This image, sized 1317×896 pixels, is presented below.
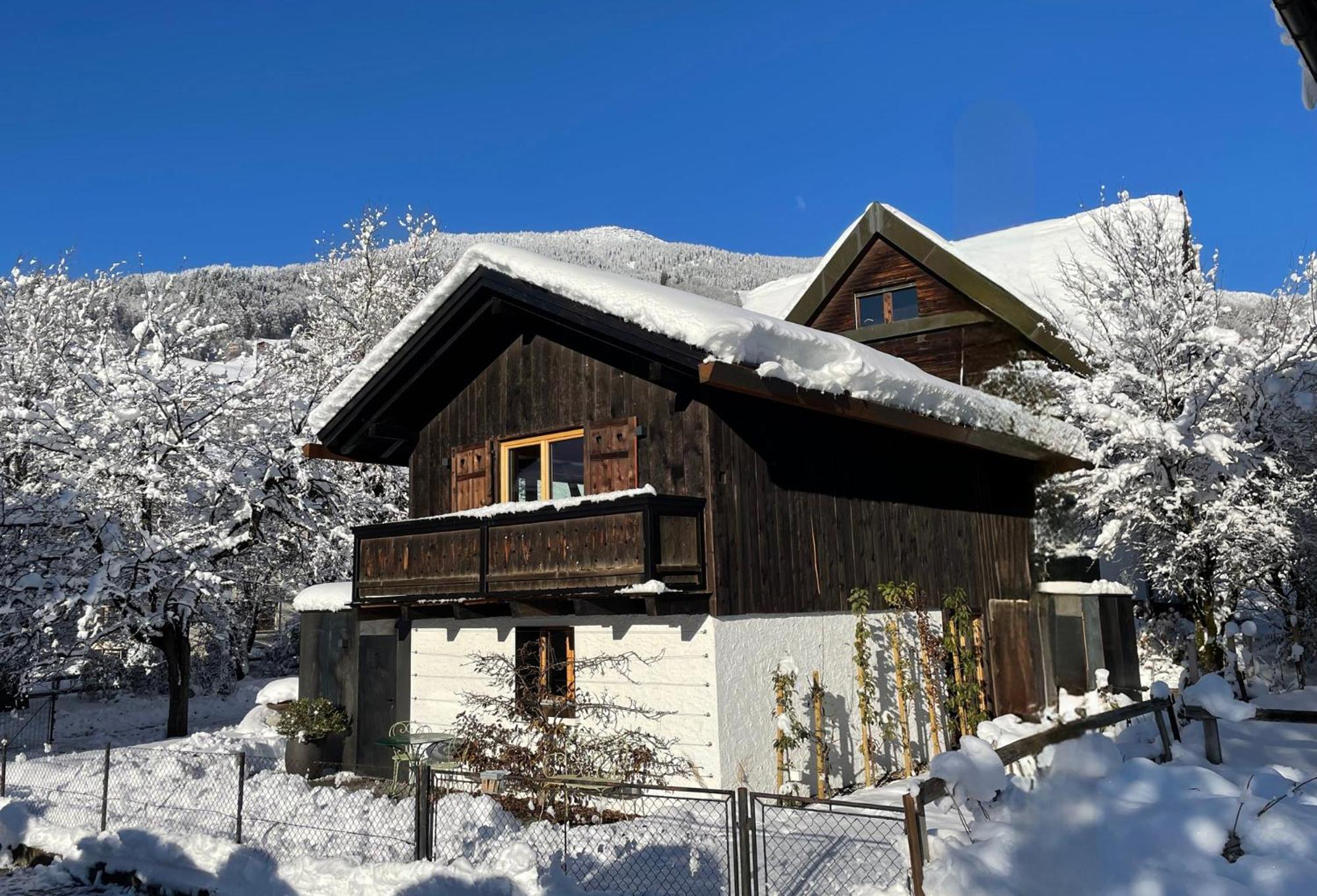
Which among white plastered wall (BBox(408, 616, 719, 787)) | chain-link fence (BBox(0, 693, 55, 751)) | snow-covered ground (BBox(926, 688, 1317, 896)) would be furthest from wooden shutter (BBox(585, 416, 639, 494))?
chain-link fence (BBox(0, 693, 55, 751))

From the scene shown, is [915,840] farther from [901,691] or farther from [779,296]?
[779,296]

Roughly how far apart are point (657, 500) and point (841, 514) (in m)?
3.26

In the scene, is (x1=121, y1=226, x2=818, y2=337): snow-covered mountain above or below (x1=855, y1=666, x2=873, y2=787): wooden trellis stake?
above

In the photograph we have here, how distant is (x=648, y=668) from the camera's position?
1072 centimetres

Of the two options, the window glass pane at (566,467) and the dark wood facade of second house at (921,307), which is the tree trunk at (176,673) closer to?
the window glass pane at (566,467)

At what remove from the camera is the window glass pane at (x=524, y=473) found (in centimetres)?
1305

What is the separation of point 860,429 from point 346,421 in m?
7.18

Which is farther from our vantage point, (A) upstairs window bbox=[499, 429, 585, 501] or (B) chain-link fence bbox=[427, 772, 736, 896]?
(A) upstairs window bbox=[499, 429, 585, 501]

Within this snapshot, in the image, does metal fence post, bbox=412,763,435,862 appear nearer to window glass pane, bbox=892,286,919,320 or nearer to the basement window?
the basement window

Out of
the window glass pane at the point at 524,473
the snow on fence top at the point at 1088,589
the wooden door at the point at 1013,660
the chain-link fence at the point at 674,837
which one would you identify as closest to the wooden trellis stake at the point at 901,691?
the chain-link fence at the point at 674,837

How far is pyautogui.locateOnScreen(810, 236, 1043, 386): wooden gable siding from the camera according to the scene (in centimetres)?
1764

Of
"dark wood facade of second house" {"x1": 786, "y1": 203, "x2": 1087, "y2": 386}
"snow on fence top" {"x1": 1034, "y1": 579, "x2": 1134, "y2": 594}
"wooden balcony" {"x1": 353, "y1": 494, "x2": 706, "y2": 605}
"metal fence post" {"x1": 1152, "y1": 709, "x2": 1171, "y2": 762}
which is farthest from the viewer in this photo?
"dark wood facade of second house" {"x1": 786, "y1": 203, "x2": 1087, "y2": 386}

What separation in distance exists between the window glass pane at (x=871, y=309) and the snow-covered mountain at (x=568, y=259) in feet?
134

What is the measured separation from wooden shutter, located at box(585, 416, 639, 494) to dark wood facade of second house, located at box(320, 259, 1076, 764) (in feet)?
0.08
